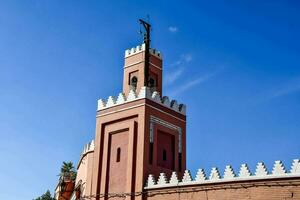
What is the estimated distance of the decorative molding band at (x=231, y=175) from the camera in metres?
17.5

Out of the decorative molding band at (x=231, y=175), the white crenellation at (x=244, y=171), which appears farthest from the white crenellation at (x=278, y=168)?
the white crenellation at (x=244, y=171)

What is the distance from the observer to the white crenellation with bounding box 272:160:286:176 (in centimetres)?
1769

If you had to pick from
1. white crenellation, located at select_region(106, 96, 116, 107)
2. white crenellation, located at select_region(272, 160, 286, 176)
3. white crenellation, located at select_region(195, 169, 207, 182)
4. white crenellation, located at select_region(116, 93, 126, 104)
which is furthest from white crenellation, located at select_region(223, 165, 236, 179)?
white crenellation, located at select_region(106, 96, 116, 107)

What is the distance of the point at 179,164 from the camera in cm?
2498

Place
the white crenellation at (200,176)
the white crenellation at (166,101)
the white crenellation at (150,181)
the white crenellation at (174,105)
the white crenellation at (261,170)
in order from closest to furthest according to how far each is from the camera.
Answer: the white crenellation at (261,170)
the white crenellation at (200,176)
the white crenellation at (150,181)
the white crenellation at (166,101)
the white crenellation at (174,105)

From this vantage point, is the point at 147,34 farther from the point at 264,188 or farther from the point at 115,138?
the point at 264,188

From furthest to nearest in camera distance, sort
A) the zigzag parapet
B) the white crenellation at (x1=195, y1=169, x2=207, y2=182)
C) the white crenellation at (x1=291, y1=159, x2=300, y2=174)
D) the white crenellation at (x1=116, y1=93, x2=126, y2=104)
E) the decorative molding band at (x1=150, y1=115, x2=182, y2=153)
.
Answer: the white crenellation at (x1=116, y1=93, x2=126, y2=104), the zigzag parapet, the decorative molding band at (x1=150, y1=115, x2=182, y2=153), the white crenellation at (x1=195, y1=169, x2=207, y2=182), the white crenellation at (x1=291, y1=159, x2=300, y2=174)

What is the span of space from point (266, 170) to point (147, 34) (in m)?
12.0

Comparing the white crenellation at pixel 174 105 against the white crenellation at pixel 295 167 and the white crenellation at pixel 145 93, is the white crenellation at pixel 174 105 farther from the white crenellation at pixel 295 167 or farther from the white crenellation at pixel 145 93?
the white crenellation at pixel 295 167

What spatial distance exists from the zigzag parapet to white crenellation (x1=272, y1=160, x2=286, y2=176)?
8205 millimetres

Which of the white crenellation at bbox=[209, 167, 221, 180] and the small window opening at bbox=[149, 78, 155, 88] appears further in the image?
the small window opening at bbox=[149, 78, 155, 88]

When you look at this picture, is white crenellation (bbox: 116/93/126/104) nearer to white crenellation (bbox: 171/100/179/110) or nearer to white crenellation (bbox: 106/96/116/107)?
white crenellation (bbox: 106/96/116/107)

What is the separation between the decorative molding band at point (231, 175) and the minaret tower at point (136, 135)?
1.02 meters

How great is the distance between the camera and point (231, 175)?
62.5 ft
